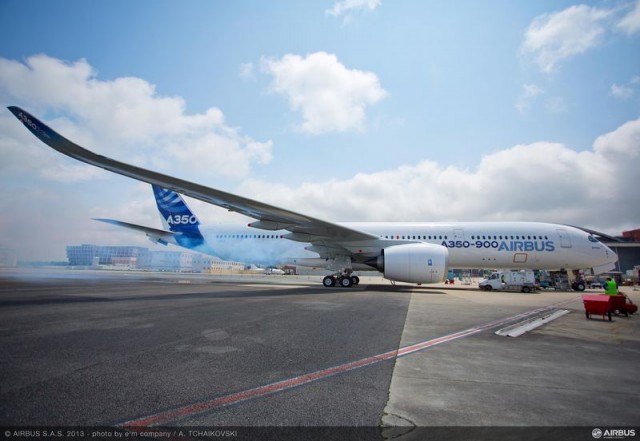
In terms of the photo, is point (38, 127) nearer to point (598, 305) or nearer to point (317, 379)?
point (317, 379)

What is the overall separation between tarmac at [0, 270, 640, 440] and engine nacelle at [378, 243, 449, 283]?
824 centimetres

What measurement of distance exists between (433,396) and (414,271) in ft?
39.7

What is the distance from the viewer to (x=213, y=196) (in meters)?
11.4

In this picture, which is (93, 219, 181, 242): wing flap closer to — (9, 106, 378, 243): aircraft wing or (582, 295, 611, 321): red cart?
(9, 106, 378, 243): aircraft wing

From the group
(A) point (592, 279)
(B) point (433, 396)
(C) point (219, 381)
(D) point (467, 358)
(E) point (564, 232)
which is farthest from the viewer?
(A) point (592, 279)

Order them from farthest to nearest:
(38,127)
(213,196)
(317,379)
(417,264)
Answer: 1. (417,264)
2. (213,196)
3. (38,127)
4. (317,379)

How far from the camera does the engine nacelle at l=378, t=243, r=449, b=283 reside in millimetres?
14336

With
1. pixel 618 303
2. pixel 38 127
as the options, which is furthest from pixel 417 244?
pixel 38 127

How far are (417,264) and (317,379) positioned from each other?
12140 mm

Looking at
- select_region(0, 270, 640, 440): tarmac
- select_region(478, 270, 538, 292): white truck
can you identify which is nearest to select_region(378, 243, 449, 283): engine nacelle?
select_region(478, 270, 538, 292): white truck

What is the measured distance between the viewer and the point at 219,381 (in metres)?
2.98

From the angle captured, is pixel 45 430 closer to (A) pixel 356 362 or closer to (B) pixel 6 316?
(A) pixel 356 362

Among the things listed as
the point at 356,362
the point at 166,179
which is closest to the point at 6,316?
the point at 166,179

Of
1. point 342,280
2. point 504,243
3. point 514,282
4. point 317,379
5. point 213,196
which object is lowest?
point 514,282
